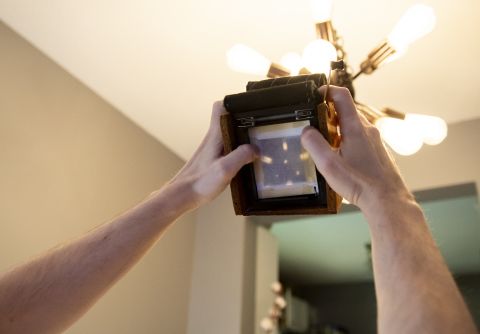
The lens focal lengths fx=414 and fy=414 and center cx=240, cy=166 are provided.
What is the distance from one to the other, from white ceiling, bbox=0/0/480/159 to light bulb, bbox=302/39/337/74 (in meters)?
0.44

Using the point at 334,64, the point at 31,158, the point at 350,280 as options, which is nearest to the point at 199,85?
the point at 31,158

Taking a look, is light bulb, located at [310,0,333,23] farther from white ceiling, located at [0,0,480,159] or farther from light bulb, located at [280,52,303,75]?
white ceiling, located at [0,0,480,159]

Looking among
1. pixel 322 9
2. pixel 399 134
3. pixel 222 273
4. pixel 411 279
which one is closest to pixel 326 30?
pixel 322 9

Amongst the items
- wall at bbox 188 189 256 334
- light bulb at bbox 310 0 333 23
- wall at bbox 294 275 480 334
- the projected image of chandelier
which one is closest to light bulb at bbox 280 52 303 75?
the projected image of chandelier

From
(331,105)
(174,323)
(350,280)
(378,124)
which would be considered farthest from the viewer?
(350,280)

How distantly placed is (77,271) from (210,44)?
1.02m

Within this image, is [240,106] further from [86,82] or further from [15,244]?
[86,82]

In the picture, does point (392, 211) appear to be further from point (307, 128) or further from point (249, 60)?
point (249, 60)

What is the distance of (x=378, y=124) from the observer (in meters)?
1.05

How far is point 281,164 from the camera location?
2.01 feet

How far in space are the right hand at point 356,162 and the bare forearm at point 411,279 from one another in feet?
0.07

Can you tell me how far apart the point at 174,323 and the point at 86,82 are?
1.11 meters

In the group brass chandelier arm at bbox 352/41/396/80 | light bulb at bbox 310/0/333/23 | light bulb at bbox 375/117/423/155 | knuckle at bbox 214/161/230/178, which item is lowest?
knuckle at bbox 214/161/230/178

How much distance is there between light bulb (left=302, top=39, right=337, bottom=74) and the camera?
848mm
